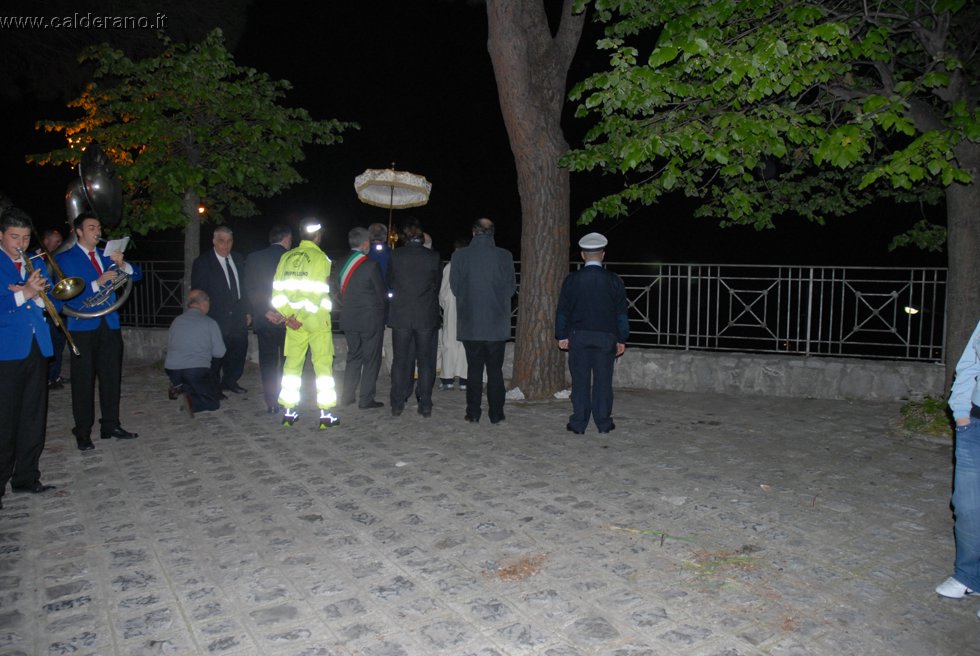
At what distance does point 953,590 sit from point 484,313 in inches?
188

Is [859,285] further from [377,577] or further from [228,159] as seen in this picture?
[228,159]

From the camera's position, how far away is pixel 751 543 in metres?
4.52

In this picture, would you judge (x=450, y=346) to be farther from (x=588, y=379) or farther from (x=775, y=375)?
(x=775, y=375)

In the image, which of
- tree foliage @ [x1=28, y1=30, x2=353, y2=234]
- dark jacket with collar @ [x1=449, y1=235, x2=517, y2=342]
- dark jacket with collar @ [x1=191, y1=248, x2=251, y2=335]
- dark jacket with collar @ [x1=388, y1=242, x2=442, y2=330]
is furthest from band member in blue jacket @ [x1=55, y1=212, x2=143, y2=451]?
tree foliage @ [x1=28, y1=30, x2=353, y2=234]

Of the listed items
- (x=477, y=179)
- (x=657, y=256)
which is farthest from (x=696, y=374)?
(x=477, y=179)

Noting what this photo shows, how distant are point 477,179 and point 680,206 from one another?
9502mm

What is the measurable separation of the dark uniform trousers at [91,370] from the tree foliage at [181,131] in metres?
3.74

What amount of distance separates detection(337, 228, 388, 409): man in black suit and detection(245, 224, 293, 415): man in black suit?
0.83m

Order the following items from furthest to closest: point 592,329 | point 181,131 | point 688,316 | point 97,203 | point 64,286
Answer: point 688,316 → point 181,131 → point 97,203 → point 592,329 → point 64,286

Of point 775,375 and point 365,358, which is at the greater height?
point 365,358

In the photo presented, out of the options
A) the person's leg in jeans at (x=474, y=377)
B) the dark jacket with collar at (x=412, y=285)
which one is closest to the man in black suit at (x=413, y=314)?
the dark jacket with collar at (x=412, y=285)

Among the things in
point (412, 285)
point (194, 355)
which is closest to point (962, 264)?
point (412, 285)

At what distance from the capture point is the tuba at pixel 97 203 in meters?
6.38

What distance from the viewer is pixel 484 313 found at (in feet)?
24.8
